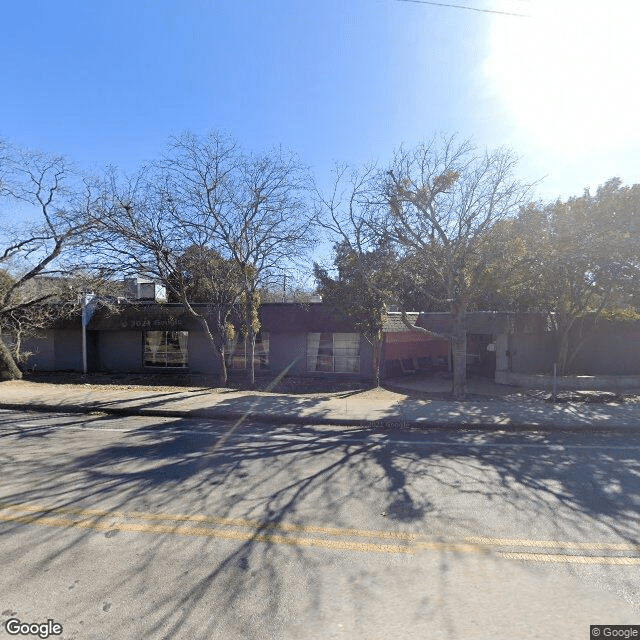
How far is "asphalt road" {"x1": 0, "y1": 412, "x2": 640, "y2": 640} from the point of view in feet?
9.57

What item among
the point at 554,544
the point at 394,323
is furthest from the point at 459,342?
the point at 554,544

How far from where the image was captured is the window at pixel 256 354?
19.1 meters

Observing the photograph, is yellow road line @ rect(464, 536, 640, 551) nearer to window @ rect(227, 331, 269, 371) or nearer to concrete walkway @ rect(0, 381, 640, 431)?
concrete walkway @ rect(0, 381, 640, 431)

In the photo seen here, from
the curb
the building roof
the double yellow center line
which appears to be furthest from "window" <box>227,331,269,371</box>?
the double yellow center line

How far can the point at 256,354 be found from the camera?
19.2 m

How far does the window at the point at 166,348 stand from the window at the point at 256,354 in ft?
7.49

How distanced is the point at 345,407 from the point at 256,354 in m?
9.02

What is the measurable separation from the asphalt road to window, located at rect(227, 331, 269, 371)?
11953mm

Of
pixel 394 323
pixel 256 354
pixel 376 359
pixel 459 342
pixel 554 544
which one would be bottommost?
pixel 554 544

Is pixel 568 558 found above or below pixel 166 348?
below

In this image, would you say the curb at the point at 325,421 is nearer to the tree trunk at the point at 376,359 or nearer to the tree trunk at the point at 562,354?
the tree trunk at the point at 376,359

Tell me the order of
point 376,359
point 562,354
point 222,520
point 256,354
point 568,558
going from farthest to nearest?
point 256,354, point 376,359, point 562,354, point 222,520, point 568,558

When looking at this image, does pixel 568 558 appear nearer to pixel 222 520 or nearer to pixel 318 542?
pixel 318 542

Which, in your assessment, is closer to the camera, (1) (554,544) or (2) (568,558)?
(2) (568,558)
